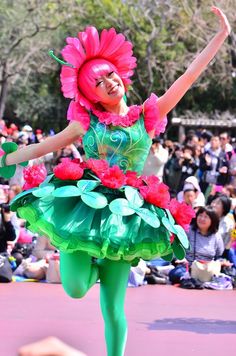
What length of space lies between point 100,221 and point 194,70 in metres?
0.98

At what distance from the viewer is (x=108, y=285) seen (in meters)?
4.30

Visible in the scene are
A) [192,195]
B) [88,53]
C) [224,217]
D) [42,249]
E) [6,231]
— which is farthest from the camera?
[192,195]

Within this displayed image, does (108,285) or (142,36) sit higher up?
(142,36)

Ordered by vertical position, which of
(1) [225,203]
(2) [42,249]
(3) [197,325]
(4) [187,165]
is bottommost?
(3) [197,325]

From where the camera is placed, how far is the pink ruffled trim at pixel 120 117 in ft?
14.7

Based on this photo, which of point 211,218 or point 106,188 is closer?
point 106,188

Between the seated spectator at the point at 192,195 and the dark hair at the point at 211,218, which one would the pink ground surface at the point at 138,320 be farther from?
the seated spectator at the point at 192,195

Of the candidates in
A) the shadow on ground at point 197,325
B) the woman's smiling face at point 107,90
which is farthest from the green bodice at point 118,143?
the shadow on ground at point 197,325

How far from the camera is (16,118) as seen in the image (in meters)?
43.9

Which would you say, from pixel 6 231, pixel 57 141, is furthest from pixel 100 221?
pixel 6 231

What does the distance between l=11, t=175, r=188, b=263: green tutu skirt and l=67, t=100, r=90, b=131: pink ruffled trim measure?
14.7 inches

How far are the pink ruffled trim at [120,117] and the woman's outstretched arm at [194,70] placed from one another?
0.14 meters

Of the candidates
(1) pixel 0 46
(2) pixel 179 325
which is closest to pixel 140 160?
(2) pixel 179 325

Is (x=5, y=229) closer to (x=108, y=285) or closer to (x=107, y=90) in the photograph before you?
(x=107, y=90)
